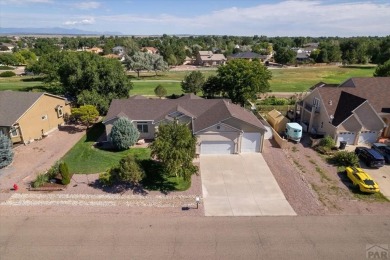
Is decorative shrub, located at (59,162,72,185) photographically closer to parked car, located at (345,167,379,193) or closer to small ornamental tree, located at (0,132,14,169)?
small ornamental tree, located at (0,132,14,169)

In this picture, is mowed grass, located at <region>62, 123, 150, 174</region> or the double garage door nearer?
mowed grass, located at <region>62, 123, 150, 174</region>

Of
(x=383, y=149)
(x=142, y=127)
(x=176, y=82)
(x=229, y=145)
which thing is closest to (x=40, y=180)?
(x=142, y=127)

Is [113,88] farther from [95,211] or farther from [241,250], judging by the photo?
[241,250]

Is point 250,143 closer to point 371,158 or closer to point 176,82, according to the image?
point 371,158

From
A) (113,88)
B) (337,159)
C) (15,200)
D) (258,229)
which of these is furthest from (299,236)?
(113,88)

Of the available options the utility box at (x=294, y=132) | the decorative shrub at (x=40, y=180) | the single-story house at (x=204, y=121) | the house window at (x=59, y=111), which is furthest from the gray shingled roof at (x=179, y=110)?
the decorative shrub at (x=40, y=180)

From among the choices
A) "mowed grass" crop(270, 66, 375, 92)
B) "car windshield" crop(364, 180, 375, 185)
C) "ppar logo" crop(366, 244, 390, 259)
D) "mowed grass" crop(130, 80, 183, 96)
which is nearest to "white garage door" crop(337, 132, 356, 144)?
"car windshield" crop(364, 180, 375, 185)
